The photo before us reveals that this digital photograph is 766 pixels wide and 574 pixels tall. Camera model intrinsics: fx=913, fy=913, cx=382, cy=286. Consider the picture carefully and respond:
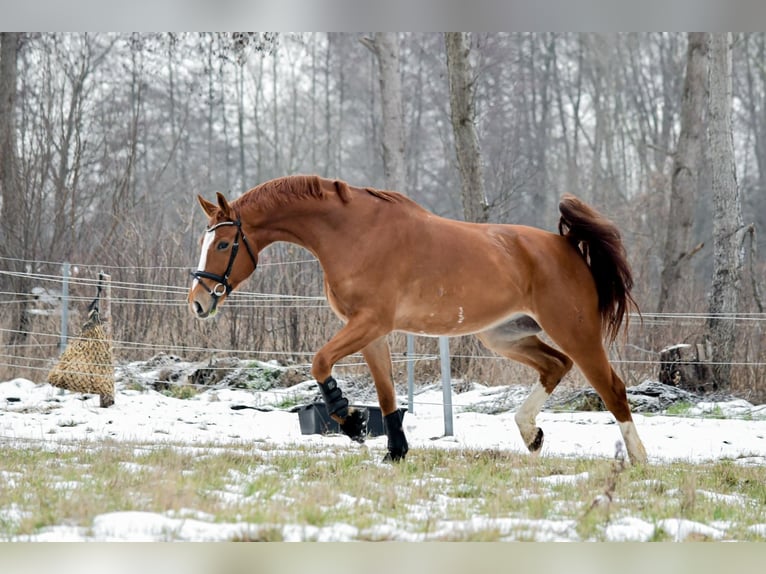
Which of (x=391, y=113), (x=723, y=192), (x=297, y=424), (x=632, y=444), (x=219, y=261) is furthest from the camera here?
(x=391, y=113)

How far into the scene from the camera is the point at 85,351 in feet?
27.2

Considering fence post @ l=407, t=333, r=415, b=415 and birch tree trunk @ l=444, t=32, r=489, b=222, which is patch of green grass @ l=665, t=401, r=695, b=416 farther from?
birch tree trunk @ l=444, t=32, r=489, b=222

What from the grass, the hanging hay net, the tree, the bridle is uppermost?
the tree

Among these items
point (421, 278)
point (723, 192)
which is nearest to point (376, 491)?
point (421, 278)

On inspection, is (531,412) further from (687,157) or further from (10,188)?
(10,188)

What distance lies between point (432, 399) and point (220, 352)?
257 centimetres

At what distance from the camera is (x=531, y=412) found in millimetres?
6012

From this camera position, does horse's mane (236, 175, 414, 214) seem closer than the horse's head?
No

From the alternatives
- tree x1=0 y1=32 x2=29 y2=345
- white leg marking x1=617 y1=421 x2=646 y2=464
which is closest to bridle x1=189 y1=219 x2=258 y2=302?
white leg marking x1=617 y1=421 x2=646 y2=464

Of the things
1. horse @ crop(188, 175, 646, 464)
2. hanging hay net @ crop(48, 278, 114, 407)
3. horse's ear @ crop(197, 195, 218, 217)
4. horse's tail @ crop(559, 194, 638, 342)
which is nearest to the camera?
horse @ crop(188, 175, 646, 464)

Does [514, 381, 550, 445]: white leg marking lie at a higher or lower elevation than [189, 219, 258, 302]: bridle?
lower

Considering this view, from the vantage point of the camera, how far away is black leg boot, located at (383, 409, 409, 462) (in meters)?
5.51

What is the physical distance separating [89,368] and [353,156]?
51.9ft

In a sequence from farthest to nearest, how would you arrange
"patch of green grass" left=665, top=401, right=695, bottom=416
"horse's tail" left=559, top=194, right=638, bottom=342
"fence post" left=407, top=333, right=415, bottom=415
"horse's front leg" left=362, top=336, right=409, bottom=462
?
"patch of green grass" left=665, top=401, right=695, bottom=416 < "fence post" left=407, top=333, right=415, bottom=415 < "horse's tail" left=559, top=194, right=638, bottom=342 < "horse's front leg" left=362, top=336, right=409, bottom=462
